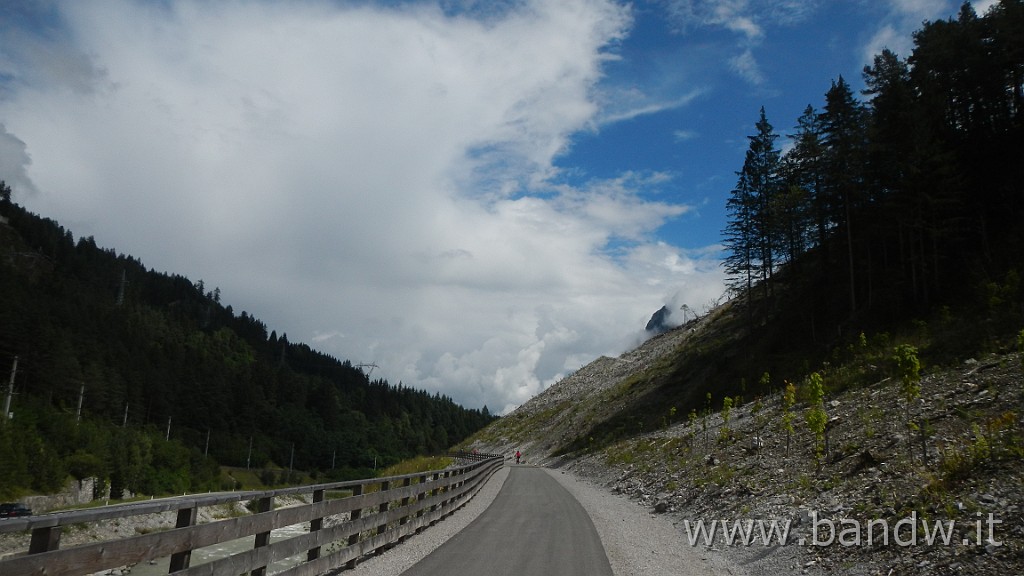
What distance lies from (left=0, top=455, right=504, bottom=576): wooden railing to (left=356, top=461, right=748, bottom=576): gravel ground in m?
0.45

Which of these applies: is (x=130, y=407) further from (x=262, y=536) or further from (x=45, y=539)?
(x=45, y=539)

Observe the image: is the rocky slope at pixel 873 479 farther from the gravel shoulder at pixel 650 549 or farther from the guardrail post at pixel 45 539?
the guardrail post at pixel 45 539

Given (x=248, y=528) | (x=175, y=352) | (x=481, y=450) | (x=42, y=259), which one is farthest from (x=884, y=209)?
(x=42, y=259)

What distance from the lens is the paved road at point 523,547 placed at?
30.2 feet

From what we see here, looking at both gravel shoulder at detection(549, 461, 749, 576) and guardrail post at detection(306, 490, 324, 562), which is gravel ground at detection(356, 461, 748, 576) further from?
guardrail post at detection(306, 490, 324, 562)

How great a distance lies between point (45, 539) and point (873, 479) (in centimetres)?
1350

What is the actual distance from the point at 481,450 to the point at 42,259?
18979 cm

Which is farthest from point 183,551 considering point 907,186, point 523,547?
point 907,186

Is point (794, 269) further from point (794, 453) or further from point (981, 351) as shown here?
point (794, 453)

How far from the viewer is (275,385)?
191 meters

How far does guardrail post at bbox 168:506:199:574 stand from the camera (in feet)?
17.4

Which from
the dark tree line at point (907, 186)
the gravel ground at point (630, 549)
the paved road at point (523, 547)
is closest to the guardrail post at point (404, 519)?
the gravel ground at point (630, 549)

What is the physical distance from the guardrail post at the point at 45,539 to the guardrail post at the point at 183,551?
1.33m

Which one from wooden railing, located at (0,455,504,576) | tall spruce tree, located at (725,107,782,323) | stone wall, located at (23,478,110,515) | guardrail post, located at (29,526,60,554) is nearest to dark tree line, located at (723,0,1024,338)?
tall spruce tree, located at (725,107,782,323)
